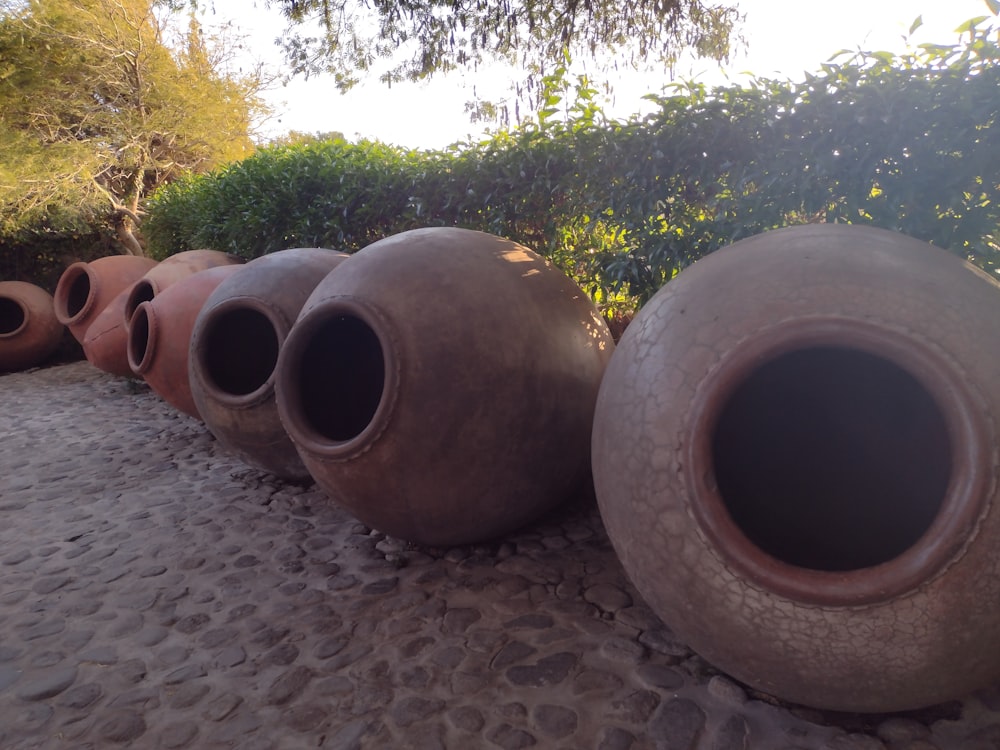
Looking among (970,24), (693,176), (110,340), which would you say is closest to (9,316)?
(110,340)

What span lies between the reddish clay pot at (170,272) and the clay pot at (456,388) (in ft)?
12.1

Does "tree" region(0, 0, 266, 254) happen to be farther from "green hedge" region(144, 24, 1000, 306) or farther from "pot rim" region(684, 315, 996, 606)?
"pot rim" region(684, 315, 996, 606)

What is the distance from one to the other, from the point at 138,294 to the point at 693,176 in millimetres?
5129

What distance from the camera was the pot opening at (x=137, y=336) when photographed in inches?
200

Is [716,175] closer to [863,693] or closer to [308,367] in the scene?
[308,367]

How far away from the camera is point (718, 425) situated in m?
2.18

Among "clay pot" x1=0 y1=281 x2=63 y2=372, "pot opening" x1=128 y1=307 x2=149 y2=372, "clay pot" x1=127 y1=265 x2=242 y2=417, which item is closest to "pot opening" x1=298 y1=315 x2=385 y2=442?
"clay pot" x1=127 y1=265 x2=242 y2=417

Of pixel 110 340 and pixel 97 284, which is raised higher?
pixel 97 284

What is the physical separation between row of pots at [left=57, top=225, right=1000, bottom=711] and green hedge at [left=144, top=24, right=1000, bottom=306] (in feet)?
3.34

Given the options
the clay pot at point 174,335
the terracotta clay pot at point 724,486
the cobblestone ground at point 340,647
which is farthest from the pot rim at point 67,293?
the terracotta clay pot at point 724,486

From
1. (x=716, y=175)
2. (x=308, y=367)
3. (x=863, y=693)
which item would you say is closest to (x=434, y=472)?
(x=308, y=367)

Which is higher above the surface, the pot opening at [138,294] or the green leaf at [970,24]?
the green leaf at [970,24]

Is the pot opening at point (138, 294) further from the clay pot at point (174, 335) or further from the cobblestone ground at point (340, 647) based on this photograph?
the cobblestone ground at point (340, 647)

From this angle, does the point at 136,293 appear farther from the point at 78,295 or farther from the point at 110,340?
the point at 78,295
